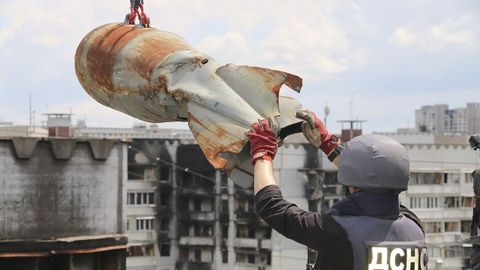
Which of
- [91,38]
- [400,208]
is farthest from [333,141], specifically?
[91,38]

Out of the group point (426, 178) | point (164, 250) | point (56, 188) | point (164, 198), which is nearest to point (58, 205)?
point (56, 188)

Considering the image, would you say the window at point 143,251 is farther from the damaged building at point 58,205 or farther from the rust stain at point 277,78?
the rust stain at point 277,78

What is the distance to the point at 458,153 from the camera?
64.6 metres

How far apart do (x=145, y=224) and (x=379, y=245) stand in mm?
58785

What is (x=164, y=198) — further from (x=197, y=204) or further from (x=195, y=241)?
(x=195, y=241)

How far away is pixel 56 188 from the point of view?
63.4 feet

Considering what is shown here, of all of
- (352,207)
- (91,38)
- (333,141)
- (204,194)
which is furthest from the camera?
(204,194)

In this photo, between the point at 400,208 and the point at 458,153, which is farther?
the point at 458,153

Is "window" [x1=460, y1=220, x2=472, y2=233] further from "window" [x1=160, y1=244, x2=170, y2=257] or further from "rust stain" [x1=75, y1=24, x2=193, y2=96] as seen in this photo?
"rust stain" [x1=75, y1=24, x2=193, y2=96]

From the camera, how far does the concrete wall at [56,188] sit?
61.8 feet

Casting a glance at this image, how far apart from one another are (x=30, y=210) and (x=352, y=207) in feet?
50.7

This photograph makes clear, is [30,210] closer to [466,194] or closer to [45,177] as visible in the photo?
[45,177]

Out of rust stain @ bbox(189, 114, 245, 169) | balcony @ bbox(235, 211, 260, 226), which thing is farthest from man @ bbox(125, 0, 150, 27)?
balcony @ bbox(235, 211, 260, 226)

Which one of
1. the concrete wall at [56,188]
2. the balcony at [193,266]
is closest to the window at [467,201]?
the balcony at [193,266]
